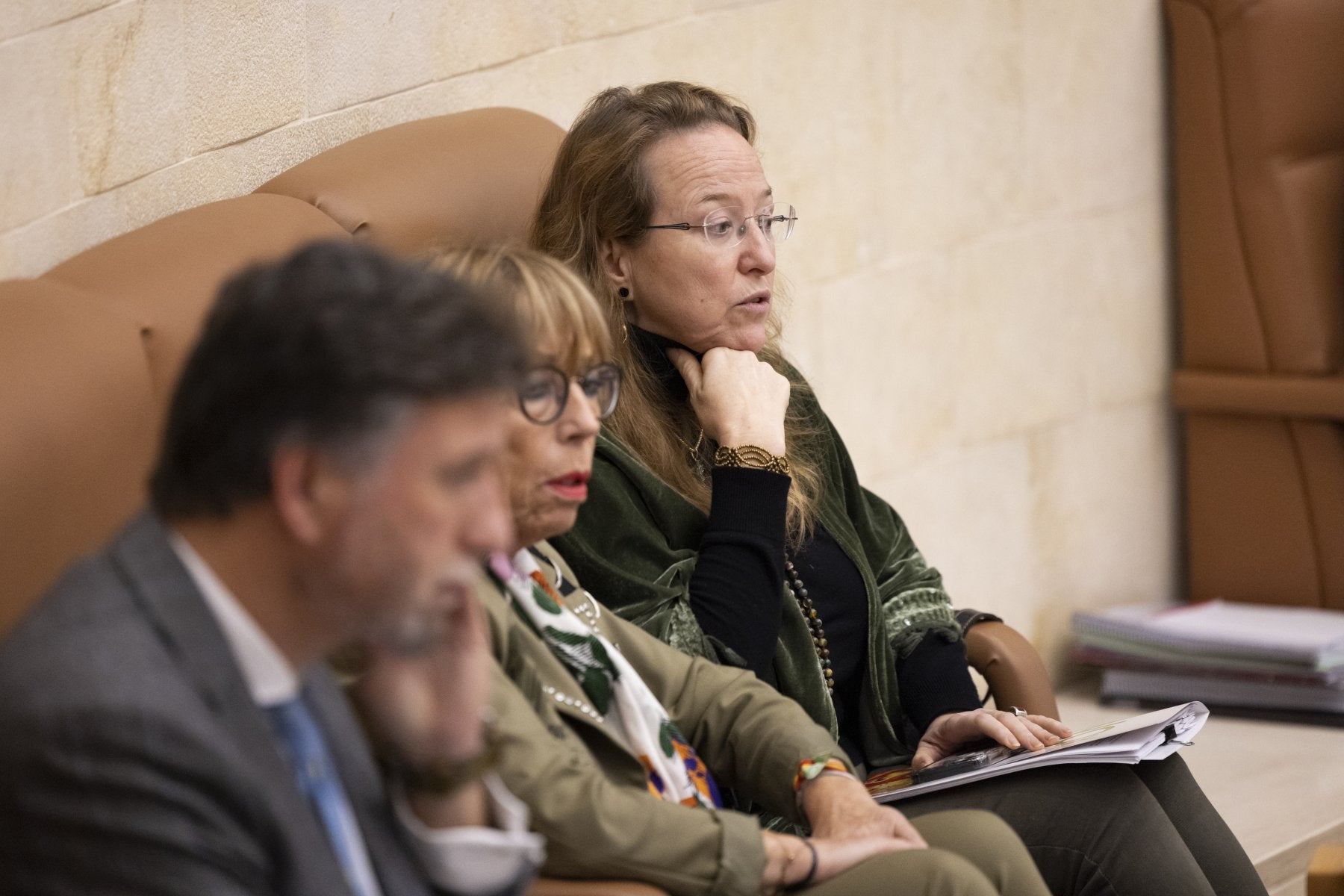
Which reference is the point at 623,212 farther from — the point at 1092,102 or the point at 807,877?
the point at 1092,102

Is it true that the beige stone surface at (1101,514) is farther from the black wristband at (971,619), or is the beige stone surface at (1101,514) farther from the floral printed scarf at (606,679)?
the floral printed scarf at (606,679)

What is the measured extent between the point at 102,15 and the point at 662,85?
0.79 m

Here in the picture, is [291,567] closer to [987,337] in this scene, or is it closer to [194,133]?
[194,133]

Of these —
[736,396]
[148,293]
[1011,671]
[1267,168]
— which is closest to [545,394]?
[148,293]

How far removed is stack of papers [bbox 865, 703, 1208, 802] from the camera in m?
2.00

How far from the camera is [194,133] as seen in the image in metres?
2.22

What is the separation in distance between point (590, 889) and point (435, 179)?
3.54 feet

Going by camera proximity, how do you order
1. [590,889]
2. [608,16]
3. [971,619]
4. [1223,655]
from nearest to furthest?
[590,889] < [971,619] < [608,16] < [1223,655]

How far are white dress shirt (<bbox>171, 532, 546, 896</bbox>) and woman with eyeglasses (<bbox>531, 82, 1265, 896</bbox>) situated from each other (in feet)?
2.64

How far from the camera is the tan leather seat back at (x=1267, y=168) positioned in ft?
12.2

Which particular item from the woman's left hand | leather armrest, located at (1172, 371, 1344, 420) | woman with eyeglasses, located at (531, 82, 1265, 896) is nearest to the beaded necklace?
woman with eyeglasses, located at (531, 82, 1265, 896)

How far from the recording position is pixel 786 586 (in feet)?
7.55

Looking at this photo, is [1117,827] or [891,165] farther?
[891,165]

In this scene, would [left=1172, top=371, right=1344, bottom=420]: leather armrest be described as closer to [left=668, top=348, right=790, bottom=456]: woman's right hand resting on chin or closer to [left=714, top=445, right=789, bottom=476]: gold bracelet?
[left=668, top=348, right=790, bottom=456]: woman's right hand resting on chin
